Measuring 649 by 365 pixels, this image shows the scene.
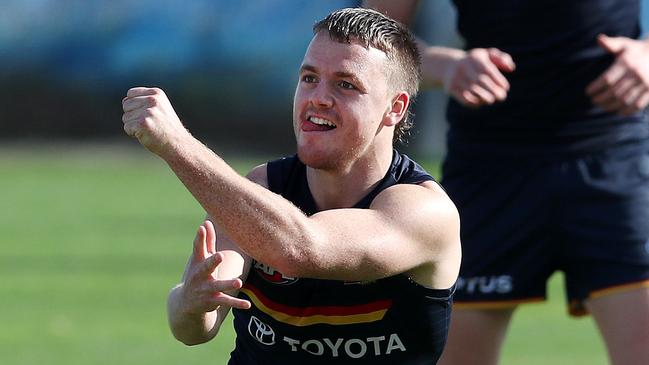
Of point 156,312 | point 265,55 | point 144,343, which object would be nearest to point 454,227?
point 144,343

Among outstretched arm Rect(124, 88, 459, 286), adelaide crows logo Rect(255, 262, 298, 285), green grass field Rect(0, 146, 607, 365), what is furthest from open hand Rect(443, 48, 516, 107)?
green grass field Rect(0, 146, 607, 365)

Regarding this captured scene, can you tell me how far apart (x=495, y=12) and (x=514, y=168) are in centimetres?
67

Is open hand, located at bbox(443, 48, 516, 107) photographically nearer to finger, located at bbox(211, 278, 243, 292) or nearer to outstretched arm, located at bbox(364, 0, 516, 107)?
outstretched arm, located at bbox(364, 0, 516, 107)

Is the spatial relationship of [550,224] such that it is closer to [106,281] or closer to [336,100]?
[336,100]

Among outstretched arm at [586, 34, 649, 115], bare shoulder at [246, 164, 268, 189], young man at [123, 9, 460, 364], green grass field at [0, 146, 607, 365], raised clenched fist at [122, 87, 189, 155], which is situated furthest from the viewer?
green grass field at [0, 146, 607, 365]

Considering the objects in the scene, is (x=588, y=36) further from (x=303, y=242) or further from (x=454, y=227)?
(x=303, y=242)

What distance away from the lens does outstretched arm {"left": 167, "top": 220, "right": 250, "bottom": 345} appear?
463cm

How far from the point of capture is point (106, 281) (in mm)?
12625

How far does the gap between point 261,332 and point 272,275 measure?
0.77ft

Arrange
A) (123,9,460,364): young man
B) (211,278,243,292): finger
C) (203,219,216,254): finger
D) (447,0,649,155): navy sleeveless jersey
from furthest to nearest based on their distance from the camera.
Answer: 1. (447,0,649,155): navy sleeveless jersey
2. (203,219,216,254): finger
3. (123,9,460,364): young man
4. (211,278,243,292): finger

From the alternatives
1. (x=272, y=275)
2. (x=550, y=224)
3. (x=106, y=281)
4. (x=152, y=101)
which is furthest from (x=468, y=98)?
Result: (x=106, y=281)

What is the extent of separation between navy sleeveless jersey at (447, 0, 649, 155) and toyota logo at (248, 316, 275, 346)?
5.51 ft

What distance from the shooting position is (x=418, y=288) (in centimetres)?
516

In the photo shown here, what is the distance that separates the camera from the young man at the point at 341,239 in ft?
15.3
